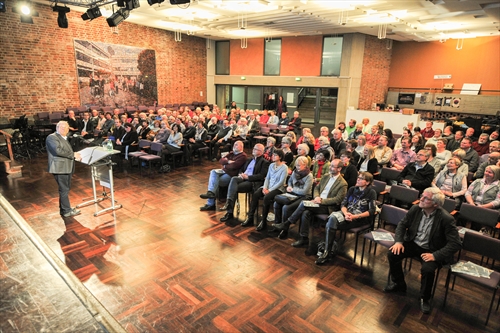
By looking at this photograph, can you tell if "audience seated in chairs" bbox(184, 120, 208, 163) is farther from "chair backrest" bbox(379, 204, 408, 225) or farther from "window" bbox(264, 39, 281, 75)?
"window" bbox(264, 39, 281, 75)

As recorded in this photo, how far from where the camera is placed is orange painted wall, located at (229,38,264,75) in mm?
15453

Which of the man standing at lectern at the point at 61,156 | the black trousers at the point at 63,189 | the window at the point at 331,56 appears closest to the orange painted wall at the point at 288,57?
the window at the point at 331,56

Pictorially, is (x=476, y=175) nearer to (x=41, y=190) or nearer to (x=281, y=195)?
(x=281, y=195)

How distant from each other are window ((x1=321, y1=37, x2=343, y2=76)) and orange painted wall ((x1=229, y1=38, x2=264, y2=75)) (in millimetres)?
3225

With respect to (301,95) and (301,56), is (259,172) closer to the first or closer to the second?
(301,56)

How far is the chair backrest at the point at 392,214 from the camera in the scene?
3.73 m

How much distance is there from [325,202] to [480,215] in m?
1.90

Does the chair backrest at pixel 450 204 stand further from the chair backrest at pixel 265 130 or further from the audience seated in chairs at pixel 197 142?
the chair backrest at pixel 265 130

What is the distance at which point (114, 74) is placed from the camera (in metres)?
12.9

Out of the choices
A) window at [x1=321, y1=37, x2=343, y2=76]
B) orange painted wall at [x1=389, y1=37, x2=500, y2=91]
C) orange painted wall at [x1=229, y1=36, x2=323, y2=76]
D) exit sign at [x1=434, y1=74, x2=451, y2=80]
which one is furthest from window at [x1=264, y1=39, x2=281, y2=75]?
exit sign at [x1=434, y1=74, x2=451, y2=80]

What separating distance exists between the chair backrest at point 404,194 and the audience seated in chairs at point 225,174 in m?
Result: 2.39

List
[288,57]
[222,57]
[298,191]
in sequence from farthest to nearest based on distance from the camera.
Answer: [222,57] → [288,57] → [298,191]

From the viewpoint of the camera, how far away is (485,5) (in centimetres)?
735

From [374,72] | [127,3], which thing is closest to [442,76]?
[374,72]
